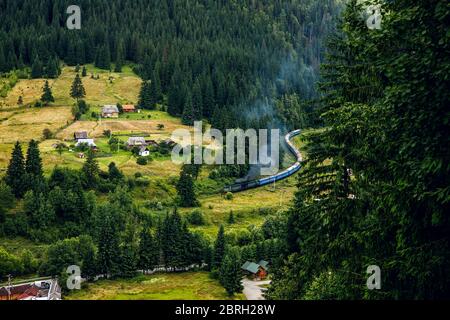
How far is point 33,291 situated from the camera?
167 feet

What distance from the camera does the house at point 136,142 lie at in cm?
10138

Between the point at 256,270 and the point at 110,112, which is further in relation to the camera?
the point at 110,112

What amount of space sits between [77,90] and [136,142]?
124 ft

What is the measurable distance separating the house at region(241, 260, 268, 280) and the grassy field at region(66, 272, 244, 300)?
4.94 m

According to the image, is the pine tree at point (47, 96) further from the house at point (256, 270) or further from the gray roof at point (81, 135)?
the house at point (256, 270)

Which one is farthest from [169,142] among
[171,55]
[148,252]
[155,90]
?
[171,55]

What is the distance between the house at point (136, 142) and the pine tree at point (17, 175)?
2645 cm

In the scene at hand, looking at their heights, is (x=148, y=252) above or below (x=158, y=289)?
above

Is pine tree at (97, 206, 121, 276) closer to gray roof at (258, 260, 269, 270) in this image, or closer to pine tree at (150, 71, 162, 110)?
gray roof at (258, 260, 269, 270)

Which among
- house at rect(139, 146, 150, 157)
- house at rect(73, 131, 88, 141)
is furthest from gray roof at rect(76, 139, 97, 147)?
house at rect(139, 146, 150, 157)

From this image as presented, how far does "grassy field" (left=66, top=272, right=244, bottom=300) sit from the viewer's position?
5328cm


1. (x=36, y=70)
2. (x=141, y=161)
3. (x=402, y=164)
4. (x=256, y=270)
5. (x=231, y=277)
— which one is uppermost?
(x=36, y=70)

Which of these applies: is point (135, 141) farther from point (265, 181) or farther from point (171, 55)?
point (171, 55)
